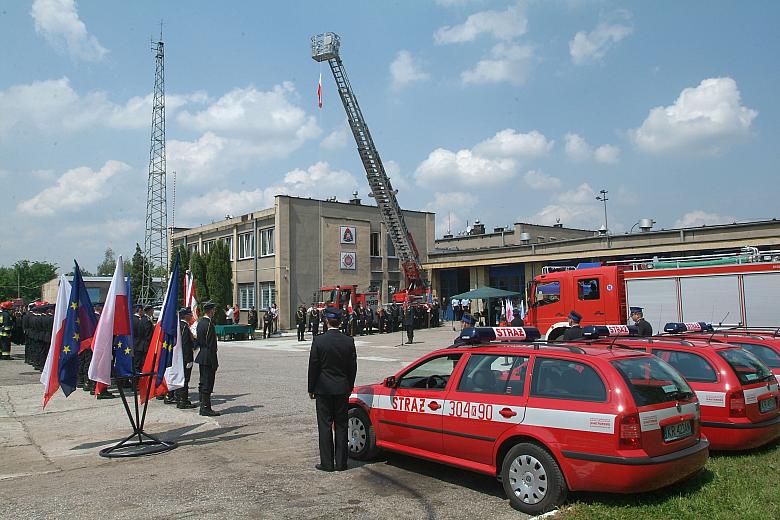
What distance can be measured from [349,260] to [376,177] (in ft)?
24.7

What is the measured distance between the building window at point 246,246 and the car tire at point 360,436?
34.0 m

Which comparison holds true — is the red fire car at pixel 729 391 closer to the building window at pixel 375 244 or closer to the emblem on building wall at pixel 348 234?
the emblem on building wall at pixel 348 234

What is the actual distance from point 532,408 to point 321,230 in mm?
34048

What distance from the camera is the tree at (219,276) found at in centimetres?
3578

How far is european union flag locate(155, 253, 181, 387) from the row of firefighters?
1982 centimetres

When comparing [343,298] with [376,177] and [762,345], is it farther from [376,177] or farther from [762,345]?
[762,345]

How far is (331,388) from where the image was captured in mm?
6969

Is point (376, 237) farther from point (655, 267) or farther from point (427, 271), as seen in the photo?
point (655, 267)

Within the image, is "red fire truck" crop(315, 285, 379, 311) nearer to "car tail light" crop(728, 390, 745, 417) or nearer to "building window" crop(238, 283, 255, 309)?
"building window" crop(238, 283, 255, 309)

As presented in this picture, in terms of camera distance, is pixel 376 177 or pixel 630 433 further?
pixel 376 177

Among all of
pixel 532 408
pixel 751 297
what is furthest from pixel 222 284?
pixel 532 408

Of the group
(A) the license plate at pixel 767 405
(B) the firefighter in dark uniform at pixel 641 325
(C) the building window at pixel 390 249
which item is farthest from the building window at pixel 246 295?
(A) the license plate at pixel 767 405

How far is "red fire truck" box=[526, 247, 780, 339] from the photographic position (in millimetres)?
15641

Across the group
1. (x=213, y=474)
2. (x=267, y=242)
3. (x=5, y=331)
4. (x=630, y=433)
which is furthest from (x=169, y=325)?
(x=267, y=242)
